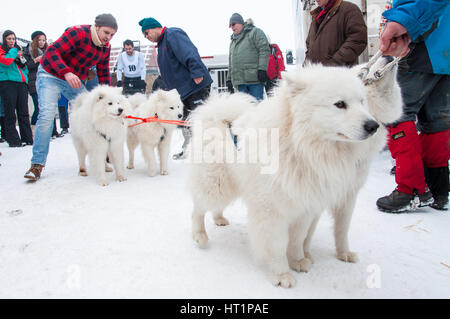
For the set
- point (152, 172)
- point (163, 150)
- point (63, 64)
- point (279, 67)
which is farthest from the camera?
point (279, 67)

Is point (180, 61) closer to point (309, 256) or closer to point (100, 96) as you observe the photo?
point (100, 96)

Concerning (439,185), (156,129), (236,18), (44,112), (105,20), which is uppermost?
(236,18)

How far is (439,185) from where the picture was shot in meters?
2.72

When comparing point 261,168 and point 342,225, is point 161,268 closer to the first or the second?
point 261,168

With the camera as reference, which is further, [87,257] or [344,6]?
[344,6]

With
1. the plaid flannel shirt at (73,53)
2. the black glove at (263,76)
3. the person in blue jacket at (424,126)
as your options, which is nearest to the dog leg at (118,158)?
the plaid flannel shirt at (73,53)

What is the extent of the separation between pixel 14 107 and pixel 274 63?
6.20 meters

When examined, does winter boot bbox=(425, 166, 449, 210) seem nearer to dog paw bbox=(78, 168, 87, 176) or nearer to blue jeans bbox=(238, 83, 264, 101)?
blue jeans bbox=(238, 83, 264, 101)

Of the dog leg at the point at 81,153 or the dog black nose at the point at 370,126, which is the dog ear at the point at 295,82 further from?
the dog leg at the point at 81,153

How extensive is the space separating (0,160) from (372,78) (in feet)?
22.1

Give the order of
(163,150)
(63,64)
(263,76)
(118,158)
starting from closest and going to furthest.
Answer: (63,64)
(118,158)
(163,150)
(263,76)

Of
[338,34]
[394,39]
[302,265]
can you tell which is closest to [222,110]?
[302,265]

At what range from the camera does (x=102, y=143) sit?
409cm

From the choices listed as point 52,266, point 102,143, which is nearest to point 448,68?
point 52,266
